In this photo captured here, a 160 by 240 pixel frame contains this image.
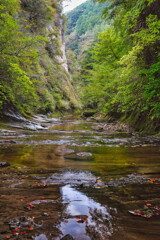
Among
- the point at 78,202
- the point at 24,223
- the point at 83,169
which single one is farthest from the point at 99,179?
the point at 24,223

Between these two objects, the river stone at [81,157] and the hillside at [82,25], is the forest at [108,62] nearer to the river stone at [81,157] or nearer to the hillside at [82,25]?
the river stone at [81,157]

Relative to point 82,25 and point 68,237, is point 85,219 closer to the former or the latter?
point 68,237

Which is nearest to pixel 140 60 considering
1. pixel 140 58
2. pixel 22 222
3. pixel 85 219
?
pixel 140 58

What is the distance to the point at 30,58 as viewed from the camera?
343 inches

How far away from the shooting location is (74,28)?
86.5m

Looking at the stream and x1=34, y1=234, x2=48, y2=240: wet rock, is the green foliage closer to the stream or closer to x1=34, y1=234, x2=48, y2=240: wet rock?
the stream

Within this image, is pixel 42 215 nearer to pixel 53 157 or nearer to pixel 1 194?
pixel 1 194

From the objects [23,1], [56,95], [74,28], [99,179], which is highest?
[74,28]

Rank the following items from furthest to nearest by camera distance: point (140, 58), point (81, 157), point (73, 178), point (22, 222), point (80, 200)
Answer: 1. point (140, 58)
2. point (81, 157)
3. point (73, 178)
4. point (80, 200)
5. point (22, 222)

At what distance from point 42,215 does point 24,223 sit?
7.6 inches

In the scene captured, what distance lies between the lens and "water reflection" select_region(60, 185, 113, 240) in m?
1.39

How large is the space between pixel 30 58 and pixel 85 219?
8497 mm

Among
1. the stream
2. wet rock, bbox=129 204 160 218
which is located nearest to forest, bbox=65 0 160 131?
the stream

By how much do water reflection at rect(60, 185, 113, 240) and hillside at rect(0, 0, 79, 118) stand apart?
6.22 metres
